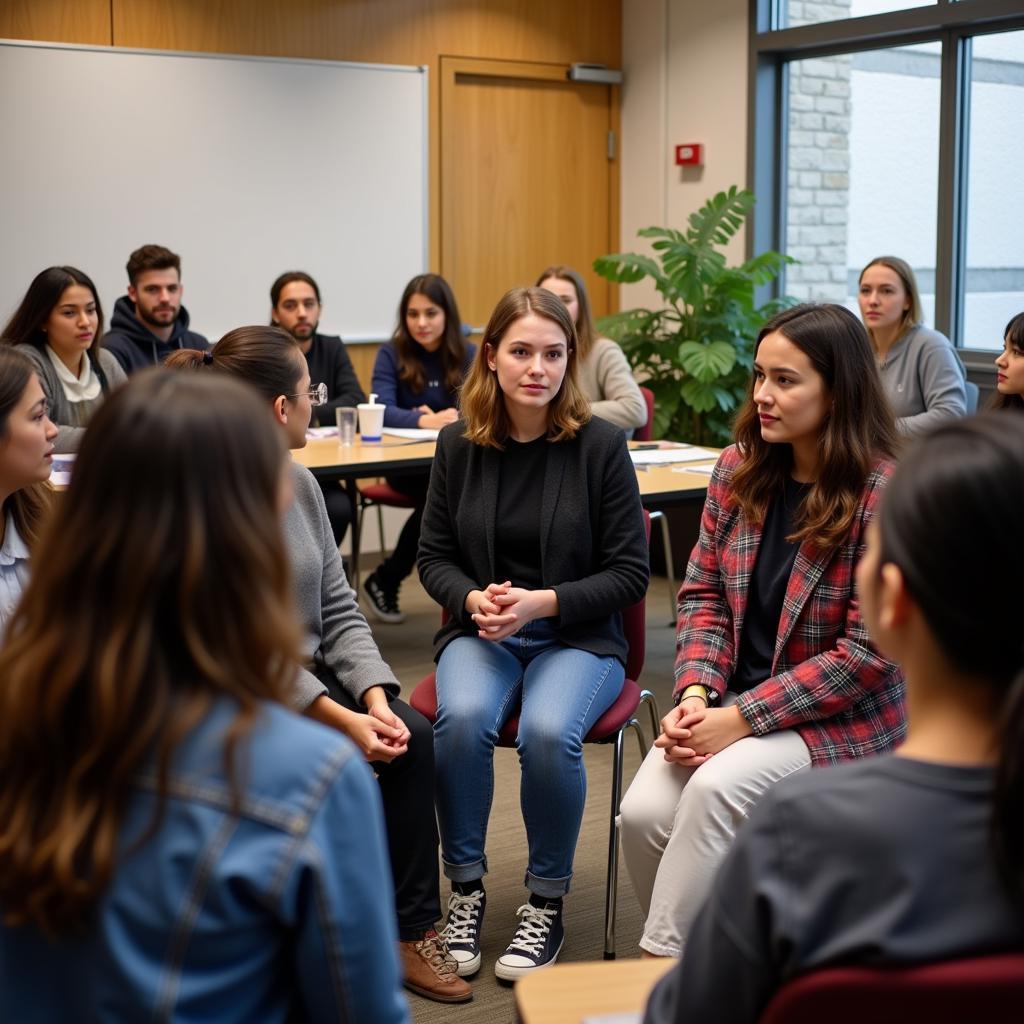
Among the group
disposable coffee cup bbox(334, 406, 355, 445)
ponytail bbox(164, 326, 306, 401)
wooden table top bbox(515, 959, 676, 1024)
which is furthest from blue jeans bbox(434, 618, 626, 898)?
disposable coffee cup bbox(334, 406, 355, 445)

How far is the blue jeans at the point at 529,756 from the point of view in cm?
239

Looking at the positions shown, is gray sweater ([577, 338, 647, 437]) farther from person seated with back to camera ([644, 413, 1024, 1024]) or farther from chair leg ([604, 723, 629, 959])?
person seated with back to camera ([644, 413, 1024, 1024])

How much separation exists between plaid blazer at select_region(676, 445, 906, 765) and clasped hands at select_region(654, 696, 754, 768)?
24 mm

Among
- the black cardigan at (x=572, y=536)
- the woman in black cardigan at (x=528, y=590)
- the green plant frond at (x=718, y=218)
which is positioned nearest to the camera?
the woman in black cardigan at (x=528, y=590)

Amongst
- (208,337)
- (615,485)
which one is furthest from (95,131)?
(615,485)

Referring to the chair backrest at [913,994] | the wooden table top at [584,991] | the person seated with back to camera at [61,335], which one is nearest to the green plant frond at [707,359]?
the person seated with back to camera at [61,335]

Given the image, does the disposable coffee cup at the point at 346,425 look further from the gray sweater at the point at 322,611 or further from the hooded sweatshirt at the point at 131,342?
the gray sweater at the point at 322,611

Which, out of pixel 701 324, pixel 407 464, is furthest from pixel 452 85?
pixel 407 464

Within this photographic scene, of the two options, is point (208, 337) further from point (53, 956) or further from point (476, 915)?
point (53, 956)

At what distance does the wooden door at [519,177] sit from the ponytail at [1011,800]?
5816mm

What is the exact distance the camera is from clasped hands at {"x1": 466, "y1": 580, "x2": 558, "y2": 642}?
8.17ft

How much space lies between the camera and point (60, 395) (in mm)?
4168

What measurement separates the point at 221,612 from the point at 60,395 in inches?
135

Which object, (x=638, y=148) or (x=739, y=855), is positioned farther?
(x=638, y=148)
